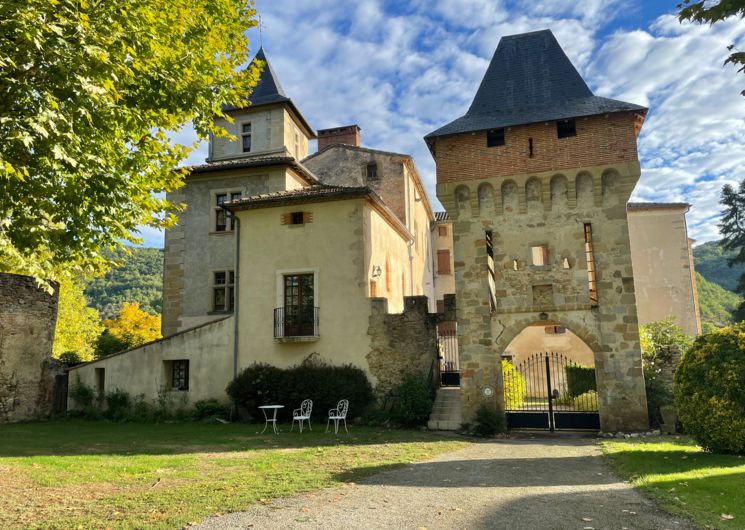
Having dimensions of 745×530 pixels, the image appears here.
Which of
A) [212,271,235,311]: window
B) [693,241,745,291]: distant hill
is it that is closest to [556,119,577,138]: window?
[212,271,235,311]: window

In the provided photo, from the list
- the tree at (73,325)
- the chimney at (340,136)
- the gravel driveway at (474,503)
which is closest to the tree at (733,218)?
the chimney at (340,136)

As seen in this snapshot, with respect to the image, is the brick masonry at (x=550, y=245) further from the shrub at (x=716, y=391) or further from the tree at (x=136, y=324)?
the tree at (x=136, y=324)

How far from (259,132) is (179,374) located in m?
12.0

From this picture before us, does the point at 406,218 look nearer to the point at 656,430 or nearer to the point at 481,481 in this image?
the point at 656,430

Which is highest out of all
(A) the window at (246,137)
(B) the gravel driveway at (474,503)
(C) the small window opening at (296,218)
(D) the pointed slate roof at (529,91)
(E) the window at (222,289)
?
(A) the window at (246,137)

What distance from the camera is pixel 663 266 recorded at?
2706 centimetres

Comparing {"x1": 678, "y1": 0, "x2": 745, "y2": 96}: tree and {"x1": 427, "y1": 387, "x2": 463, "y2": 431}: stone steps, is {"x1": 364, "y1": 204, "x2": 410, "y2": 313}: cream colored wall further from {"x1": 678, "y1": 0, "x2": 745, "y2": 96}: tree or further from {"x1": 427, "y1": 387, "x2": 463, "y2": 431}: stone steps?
{"x1": 678, "y1": 0, "x2": 745, "y2": 96}: tree

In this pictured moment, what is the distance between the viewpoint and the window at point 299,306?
16.2 m

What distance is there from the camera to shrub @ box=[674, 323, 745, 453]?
336 inches

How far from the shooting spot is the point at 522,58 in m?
16.1

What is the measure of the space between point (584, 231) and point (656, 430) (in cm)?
524

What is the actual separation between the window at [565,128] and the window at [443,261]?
62.3 feet

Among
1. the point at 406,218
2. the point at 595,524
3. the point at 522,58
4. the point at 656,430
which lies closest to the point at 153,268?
the point at 406,218

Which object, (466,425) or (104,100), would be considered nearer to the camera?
(104,100)
